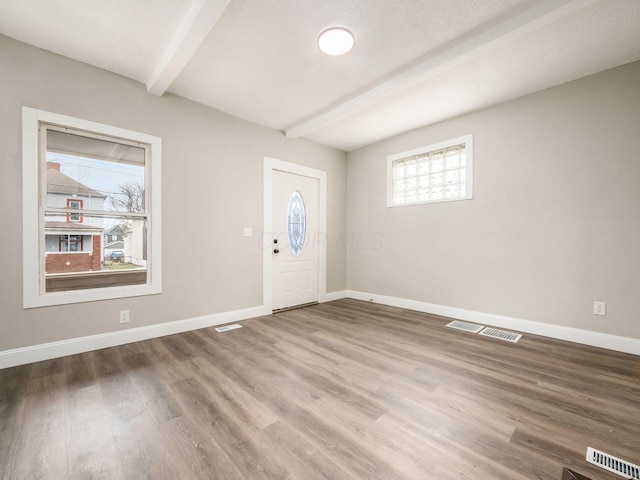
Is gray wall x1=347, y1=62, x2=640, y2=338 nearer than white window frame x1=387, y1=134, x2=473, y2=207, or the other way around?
gray wall x1=347, y1=62, x2=640, y2=338

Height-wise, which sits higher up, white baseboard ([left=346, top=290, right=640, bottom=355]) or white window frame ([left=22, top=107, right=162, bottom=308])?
white window frame ([left=22, top=107, right=162, bottom=308])

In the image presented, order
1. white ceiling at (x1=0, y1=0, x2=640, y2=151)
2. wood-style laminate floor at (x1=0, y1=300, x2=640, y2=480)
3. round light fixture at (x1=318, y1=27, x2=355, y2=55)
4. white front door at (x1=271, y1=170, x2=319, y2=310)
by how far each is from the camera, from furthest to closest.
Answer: white front door at (x1=271, y1=170, x2=319, y2=310) < round light fixture at (x1=318, y1=27, x2=355, y2=55) < white ceiling at (x1=0, y1=0, x2=640, y2=151) < wood-style laminate floor at (x1=0, y1=300, x2=640, y2=480)

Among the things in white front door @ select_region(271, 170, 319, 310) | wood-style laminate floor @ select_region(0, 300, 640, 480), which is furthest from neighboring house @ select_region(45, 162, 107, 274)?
white front door @ select_region(271, 170, 319, 310)

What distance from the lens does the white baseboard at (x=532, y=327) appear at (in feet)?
8.74

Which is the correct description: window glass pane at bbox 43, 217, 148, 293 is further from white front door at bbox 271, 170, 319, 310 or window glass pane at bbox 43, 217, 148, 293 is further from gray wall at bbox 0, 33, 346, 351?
white front door at bbox 271, 170, 319, 310

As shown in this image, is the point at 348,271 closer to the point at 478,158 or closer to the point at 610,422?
the point at 478,158

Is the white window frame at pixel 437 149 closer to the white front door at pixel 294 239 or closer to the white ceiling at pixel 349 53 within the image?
the white ceiling at pixel 349 53

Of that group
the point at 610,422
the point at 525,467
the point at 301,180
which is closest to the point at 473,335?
the point at 610,422

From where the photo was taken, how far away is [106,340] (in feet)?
9.08

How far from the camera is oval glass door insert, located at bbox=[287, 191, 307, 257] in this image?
4.43 m

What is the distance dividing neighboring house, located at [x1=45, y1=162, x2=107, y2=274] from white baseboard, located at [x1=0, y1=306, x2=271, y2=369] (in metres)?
0.68

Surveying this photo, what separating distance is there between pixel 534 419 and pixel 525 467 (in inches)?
18.4

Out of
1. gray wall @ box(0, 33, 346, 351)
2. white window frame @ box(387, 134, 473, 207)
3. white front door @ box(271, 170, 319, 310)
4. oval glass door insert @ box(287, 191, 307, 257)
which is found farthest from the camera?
oval glass door insert @ box(287, 191, 307, 257)

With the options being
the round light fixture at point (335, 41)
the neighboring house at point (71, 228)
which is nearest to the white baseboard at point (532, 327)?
the round light fixture at point (335, 41)
